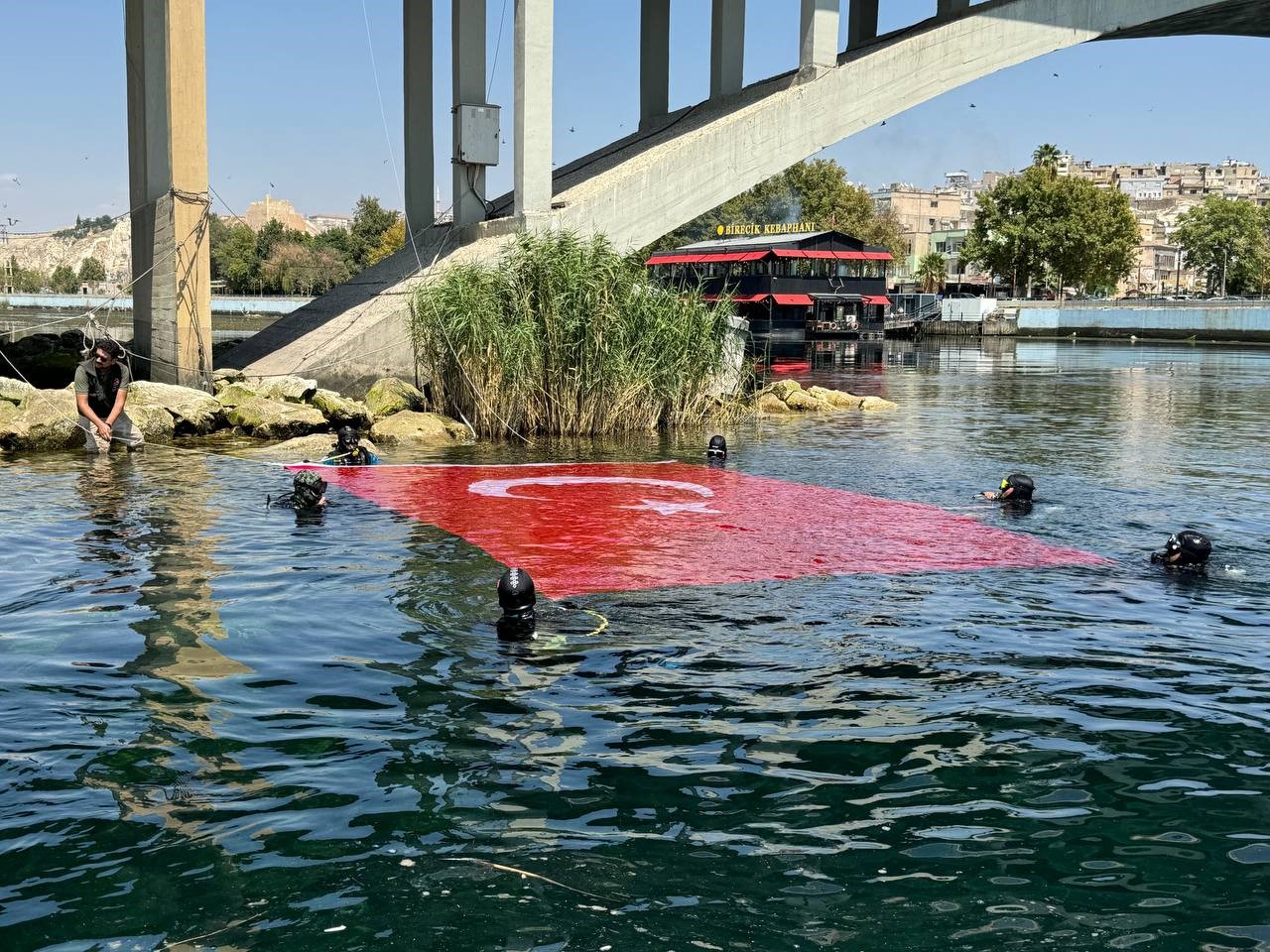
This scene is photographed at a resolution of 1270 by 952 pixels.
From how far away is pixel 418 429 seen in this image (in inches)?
783

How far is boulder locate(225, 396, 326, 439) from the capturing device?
1969cm

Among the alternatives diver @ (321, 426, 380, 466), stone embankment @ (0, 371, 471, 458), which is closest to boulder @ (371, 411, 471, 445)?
stone embankment @ (0, 371, 471, 458)

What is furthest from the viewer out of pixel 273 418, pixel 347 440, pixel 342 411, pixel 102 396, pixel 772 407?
pixel 772 407

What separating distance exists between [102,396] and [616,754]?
1315 cm

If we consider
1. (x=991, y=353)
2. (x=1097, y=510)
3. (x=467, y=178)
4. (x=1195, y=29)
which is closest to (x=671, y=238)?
(x=991, y=353)

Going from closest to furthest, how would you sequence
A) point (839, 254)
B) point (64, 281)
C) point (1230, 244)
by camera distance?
point (839, 254)
point (1230, 244)
point (64, 281)

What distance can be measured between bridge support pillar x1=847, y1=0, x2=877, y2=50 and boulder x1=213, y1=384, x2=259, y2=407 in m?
21.9

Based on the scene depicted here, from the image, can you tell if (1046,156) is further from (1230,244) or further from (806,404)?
(806,404)

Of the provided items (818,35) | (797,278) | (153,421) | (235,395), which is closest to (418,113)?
(818,35)

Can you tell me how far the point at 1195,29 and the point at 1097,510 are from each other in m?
27.0

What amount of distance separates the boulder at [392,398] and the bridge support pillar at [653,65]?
57.3ft

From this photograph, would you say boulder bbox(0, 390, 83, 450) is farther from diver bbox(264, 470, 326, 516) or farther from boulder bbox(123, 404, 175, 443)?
diver bbox(264, 470, 326, 516)

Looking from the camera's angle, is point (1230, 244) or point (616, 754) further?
point (1230, 244)

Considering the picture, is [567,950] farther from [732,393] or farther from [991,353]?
[991,353]
